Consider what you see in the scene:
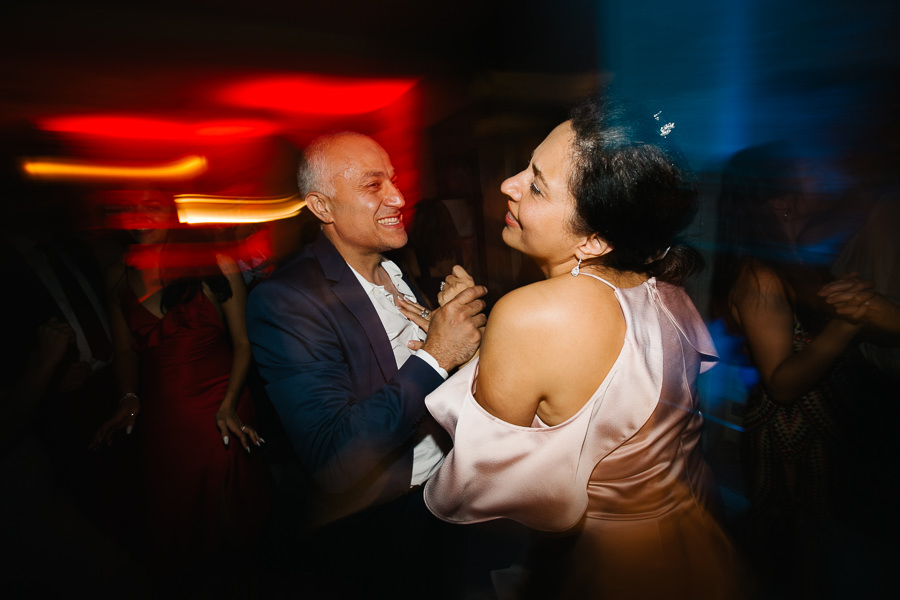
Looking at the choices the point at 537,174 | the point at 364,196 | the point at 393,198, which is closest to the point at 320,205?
the point at 364,196

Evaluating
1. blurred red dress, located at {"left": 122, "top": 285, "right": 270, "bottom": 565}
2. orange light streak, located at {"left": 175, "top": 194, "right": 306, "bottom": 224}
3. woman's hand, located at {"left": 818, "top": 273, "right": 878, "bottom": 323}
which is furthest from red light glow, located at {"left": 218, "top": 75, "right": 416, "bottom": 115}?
woman's hand, located at {"left": 818, "top": 273, "right": 878, "bottom": 323}

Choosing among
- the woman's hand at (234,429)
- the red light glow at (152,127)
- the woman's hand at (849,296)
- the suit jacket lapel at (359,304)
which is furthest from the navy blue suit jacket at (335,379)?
the woman's hand at (849,296)

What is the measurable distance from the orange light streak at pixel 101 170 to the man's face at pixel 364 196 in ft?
1.54

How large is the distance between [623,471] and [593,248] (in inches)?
24.2

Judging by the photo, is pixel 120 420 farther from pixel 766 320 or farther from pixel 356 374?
pixel 766 320

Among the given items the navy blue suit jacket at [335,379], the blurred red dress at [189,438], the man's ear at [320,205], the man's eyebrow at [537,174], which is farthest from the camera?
the man's ear at [320,205]

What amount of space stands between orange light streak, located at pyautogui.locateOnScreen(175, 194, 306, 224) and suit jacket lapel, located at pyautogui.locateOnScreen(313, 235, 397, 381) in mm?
272

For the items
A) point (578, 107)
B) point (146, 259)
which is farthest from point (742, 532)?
point (146, 259)

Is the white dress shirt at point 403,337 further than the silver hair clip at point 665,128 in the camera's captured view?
Yes

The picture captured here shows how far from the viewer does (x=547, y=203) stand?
2.89 feet

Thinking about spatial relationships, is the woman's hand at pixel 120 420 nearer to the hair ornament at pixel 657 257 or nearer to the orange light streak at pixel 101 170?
the orange light streak at pixel 101 170

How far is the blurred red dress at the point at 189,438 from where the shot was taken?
1184 millimetres

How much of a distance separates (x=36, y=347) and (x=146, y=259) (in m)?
0.36

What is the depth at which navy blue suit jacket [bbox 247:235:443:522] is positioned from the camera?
1026mm
